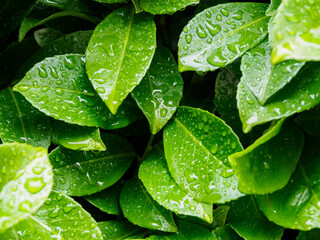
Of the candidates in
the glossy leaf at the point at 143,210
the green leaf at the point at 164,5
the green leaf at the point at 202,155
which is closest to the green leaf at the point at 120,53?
the green leaf at the point at 164,5

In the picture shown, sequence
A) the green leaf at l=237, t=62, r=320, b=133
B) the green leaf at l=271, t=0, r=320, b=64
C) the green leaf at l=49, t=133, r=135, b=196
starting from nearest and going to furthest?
1. the green leaf at l=271, t=0, r=320, b=64
2. the green leaf at l=237, t=62, r=320, b=133
3. the green leaf at l=49, t=133, r=135, b=196

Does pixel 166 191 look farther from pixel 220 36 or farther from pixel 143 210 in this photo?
pixel 220 36

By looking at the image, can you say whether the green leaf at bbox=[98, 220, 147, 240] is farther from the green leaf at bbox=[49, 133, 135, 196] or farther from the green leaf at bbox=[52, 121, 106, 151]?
the green leaf at bbox=[52, 121, 106, 151]

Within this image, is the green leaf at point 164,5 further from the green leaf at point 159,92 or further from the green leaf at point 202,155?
the green leaf at point 202,155

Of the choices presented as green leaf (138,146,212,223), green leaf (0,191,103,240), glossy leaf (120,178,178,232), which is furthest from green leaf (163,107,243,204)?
green leaf (0,191,103,240)

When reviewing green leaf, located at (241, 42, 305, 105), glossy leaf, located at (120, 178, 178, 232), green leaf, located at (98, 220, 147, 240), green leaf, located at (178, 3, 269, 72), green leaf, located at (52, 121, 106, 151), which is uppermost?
green leaf, located at (178, 3, 269, 72)

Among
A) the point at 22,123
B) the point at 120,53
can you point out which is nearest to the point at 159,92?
the point at 120,53
